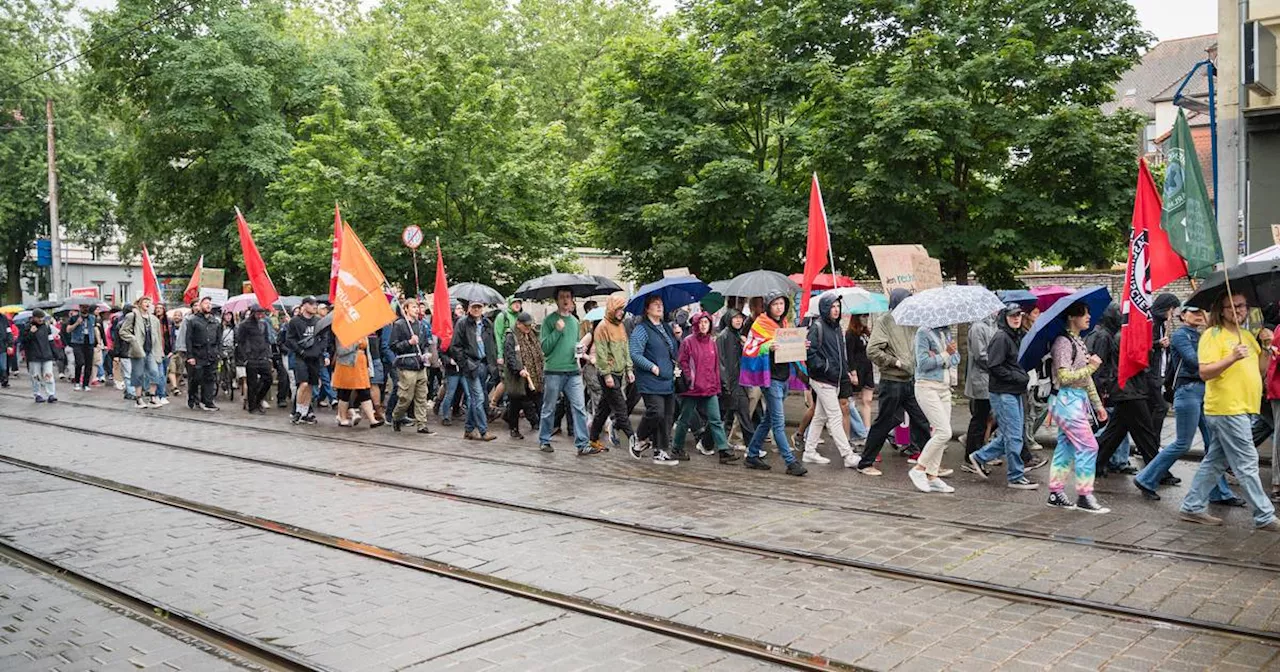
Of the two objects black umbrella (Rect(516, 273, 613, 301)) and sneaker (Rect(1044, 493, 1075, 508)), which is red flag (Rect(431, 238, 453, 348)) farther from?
sneaker (Rect(1044, 493, 1075, 508))

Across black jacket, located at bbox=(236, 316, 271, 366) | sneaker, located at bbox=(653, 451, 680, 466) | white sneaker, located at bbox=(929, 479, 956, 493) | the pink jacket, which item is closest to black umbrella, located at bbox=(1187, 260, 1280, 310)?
white sneaker, located at bbox=(929, 479, 956, 493)

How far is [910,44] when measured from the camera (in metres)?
18.9

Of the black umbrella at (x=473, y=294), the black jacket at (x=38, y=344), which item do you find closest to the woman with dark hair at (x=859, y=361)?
the black umbrella at (x=473, y=294)

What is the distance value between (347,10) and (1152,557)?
2218 inches

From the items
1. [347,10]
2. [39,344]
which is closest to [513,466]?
[39,344]

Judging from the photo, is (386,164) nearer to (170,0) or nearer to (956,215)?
(956,215)

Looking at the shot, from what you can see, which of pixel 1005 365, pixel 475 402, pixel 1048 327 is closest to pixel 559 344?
pixel 475 402

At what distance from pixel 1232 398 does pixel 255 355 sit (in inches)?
596

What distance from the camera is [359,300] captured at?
44.7ft

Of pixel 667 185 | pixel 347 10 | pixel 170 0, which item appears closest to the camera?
pixel 667 185

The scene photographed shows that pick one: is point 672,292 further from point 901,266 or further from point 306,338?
point 306,338

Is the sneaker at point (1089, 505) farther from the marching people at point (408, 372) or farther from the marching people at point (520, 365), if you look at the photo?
the marching people at point (408, 372)

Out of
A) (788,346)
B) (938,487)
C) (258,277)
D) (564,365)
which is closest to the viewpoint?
(938,487)

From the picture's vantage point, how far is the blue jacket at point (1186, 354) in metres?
8.98
